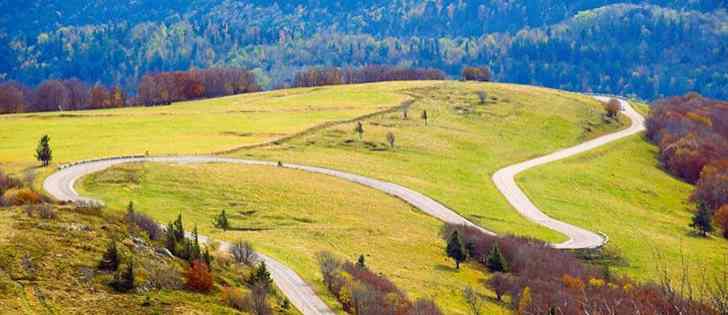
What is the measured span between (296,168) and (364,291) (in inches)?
1992

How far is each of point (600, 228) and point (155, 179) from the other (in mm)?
52475

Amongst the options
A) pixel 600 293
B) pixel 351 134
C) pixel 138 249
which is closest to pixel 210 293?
pixel 138 249

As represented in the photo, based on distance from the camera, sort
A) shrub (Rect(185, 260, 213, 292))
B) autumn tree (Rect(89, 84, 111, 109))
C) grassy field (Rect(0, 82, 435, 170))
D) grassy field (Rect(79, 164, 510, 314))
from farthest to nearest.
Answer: autumn tree (Rect(89, 84, 111, 109)) < grassy field (Rect(0, 82, 435, 170)) < grassy field (Rect(79, 164, 510, 314)) < shrub (Rect(185, 260, 213, 292))

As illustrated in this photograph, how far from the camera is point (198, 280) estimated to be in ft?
136

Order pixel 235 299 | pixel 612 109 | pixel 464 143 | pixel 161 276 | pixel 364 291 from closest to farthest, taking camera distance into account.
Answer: pixel 161 276
pixel 235 299
pixel 364 291
pixel 464 143
pixel 612 109

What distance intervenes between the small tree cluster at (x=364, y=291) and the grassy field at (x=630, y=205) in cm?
2962

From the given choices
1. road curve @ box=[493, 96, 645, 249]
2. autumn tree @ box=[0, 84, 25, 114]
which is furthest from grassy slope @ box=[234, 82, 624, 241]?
autumn tree @ box=[0, 84, 25, 114]

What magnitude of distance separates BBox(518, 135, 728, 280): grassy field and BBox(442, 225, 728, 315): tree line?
268 inches

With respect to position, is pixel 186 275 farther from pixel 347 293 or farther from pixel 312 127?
pixel 312 127

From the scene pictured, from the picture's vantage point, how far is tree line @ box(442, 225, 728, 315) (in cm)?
5762

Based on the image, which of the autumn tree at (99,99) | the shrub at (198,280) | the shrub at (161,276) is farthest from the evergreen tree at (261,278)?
the autumn tree at (99,99)

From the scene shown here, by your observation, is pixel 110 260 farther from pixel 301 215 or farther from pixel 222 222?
pixel 301 215

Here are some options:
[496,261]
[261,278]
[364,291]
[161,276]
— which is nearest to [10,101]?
[496,261]

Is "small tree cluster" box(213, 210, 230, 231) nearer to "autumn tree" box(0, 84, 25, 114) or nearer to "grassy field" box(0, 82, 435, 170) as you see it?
"grassy field" box(0, 82, 435, 170)
